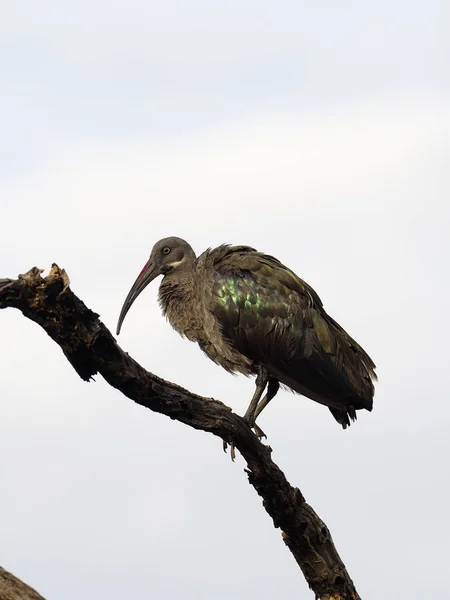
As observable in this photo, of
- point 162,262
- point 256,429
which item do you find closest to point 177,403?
point 256,429

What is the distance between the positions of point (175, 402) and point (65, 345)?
142 cm

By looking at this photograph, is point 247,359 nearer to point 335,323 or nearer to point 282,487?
point 335,323

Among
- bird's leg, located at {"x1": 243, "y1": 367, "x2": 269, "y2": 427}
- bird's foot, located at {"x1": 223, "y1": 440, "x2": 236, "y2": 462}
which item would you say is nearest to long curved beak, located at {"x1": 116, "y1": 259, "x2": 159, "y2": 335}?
bird's leg, located at {"x1": 243, "y1": 367, "x2": 269, "y2": 427}

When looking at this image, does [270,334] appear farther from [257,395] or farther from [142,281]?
[142,281]

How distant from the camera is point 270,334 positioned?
37.9 feet

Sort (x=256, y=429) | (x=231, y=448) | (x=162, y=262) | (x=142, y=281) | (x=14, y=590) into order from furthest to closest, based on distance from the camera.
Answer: (x=142, y=281) < (x=162, y=262) < (x=256, y=429) < (x=231, y=448) < (x=14, y=590)

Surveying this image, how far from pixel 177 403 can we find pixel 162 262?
424 centimetres

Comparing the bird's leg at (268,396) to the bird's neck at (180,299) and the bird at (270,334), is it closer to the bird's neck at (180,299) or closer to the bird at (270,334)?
the bird at (270,334)

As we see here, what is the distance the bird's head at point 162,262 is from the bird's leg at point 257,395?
166cm

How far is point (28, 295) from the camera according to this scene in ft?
23.8

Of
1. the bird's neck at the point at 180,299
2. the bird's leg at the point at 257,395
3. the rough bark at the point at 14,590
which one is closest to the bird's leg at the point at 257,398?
the bird's leg at the point at 257,395

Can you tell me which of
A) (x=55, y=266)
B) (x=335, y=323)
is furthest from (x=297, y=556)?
(x=55, y=266)

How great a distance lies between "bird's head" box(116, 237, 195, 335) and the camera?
1270cm

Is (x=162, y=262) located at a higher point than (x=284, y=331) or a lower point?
higher
